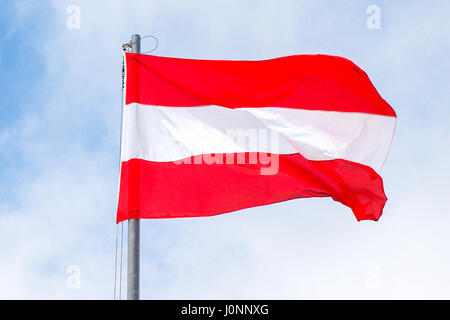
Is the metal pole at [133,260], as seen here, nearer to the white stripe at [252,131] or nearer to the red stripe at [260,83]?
the white stripe at [252,131]

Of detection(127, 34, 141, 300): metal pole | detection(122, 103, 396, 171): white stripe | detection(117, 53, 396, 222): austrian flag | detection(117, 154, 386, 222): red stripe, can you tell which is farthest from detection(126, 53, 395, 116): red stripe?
detection(127, 34, 141, 300): metal pole

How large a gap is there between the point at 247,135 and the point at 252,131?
0.18 meters

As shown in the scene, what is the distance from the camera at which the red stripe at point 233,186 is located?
10195 millimetres

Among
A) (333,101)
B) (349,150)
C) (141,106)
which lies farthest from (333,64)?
(141,106)

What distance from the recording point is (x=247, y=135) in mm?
11570

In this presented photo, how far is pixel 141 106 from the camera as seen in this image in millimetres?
10914

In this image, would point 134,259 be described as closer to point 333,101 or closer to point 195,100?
point 195,100

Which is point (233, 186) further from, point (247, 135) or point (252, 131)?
point (252, 131)

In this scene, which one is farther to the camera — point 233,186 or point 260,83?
point 260,83

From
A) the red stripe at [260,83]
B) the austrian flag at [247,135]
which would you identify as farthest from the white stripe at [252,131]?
the red stripe at [260,83]

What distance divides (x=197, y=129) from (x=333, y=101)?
2.44 m

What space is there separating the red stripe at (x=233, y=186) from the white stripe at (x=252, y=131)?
0.17 meters

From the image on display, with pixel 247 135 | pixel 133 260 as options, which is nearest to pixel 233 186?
pixel 247 135

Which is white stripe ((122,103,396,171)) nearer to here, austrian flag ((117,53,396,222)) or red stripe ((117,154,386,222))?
austrian flag ((117,53,396,222))
